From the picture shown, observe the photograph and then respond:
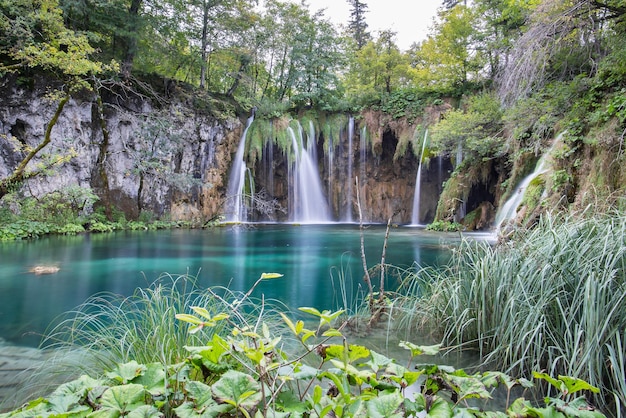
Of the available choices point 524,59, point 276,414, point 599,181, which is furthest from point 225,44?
point 276,414

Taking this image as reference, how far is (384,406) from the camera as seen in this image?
106cm

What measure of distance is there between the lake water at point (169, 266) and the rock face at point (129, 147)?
11.6 ft

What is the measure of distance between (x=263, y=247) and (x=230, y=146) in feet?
35.1

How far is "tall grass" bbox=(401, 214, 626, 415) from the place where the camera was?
198 cm

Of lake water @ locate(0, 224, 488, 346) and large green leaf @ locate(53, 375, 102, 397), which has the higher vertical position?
large green leaf @ locate(53, 375, 102, 397)

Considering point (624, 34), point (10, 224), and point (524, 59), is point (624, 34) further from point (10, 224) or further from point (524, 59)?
point (10, 224)

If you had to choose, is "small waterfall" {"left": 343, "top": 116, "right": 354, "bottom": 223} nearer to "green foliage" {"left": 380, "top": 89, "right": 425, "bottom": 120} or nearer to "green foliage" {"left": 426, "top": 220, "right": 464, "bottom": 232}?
"green foliage" {"left": 380, "top": 89, "right": 425, "bottom": 120}

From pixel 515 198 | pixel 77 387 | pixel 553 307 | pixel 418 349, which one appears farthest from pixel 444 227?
pixel 77 387

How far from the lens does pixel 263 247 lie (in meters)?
10.2

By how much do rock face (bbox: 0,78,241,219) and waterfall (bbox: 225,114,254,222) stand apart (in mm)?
471

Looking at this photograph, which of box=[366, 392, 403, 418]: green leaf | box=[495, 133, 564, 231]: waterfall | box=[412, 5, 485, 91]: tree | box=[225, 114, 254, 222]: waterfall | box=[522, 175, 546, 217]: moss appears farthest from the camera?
box=[225, 114, 254, 222]: waterfall

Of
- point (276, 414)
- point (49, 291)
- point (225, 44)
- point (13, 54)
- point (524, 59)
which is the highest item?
point (225, 44)

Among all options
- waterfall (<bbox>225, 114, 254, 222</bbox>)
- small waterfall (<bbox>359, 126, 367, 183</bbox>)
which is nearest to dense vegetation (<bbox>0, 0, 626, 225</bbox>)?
small waterfall (<bbox>359, 126, 367, 183</bbox>)

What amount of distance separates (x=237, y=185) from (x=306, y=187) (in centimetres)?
397
